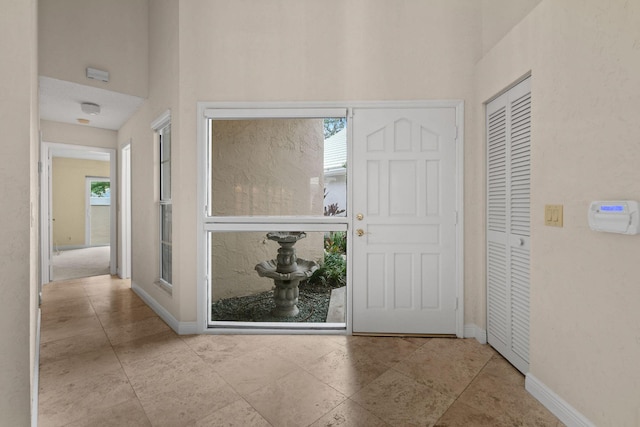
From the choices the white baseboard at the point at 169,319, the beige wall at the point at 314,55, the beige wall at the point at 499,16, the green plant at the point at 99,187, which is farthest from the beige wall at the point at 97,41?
the green plant at the point at 99,187

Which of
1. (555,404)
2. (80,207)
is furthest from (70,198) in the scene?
(555,404)

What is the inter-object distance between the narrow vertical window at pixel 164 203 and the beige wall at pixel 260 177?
601 mm

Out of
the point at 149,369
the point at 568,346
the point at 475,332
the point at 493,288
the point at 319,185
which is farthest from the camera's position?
the point at 319,185

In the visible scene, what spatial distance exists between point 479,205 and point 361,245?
3.60 feet

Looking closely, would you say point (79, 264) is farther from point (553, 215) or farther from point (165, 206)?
point (553, 215)

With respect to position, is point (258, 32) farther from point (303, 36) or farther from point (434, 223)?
point (434, 223)

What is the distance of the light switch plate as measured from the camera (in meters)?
1.67

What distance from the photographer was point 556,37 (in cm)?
168

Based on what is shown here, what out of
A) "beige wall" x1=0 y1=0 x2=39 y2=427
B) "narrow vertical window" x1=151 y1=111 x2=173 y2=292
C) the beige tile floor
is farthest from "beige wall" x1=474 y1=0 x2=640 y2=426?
"narrow vertical window" x1=151 y1=111 x2=173 y2=292

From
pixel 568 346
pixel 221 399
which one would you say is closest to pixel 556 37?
pixel 568 346

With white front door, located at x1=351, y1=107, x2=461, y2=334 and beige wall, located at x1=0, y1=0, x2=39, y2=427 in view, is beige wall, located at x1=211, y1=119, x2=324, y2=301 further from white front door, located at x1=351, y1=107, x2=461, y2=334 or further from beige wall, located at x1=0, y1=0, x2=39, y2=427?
beige wall, located at x1=0, y1=0, x2=39, y2=427

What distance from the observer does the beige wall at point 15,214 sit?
1.20 m

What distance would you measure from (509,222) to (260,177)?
240cm

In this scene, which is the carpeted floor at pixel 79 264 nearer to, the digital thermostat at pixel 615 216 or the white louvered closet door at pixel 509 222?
the white louvered closet door at pixel 509 222
